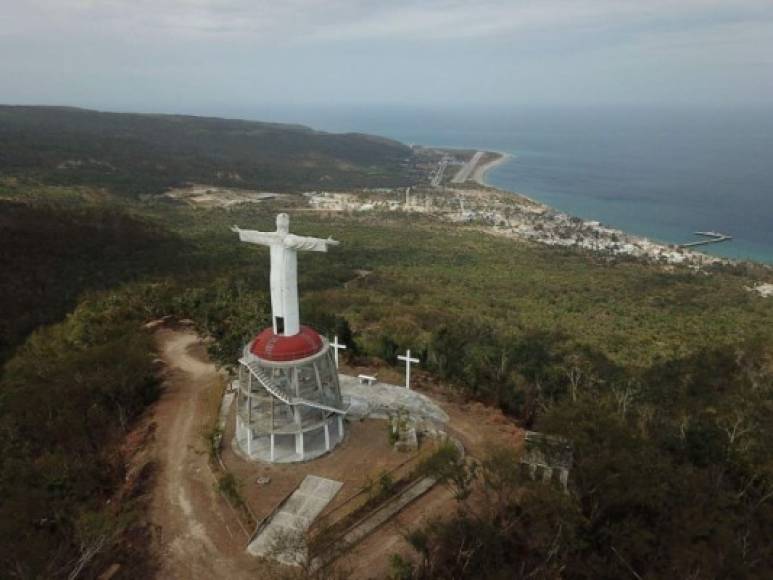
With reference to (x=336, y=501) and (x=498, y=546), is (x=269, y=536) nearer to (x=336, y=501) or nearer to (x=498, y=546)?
(x=336, y=501)

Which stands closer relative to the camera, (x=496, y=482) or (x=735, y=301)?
(x=496, y=482)

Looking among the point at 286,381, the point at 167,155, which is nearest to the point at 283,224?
the point at 286,381

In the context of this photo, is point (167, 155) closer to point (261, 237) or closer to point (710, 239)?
point (710, 239)

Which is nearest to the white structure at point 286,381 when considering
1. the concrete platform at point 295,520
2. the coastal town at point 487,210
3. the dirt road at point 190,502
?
the concrete platform at point 295,520

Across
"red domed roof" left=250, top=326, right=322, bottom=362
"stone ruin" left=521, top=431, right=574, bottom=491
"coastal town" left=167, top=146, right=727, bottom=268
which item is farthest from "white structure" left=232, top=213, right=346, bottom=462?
"coastal town" left=167, top=146, right=727, bottom=268

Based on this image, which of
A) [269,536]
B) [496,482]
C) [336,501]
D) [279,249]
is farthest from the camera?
[279,249]

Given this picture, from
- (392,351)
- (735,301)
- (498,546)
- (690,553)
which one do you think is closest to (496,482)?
(498,546)

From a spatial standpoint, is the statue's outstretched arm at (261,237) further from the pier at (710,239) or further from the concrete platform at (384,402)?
the pier at (710,239)
